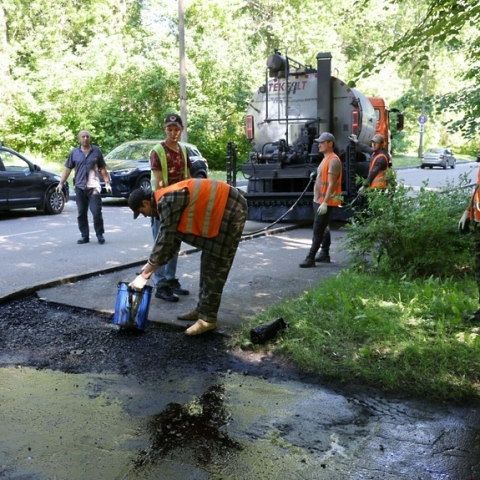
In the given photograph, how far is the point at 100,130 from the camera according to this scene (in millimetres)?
26031

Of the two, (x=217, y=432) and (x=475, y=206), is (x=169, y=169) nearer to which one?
(x=475, y=206)

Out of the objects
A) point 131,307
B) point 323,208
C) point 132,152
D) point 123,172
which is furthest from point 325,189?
point 132,152

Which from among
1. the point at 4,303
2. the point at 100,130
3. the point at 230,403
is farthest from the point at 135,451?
the point at 100,130

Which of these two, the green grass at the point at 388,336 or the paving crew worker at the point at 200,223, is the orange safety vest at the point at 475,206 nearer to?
the green grass at the point at 388,336

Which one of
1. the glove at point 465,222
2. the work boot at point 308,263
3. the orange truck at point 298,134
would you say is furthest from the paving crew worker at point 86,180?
the glove at point 465,222

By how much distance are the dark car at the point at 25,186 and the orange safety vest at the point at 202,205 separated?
925 cm

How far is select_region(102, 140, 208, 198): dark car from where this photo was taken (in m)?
15.5

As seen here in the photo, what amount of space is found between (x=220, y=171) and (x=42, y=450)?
956 inches

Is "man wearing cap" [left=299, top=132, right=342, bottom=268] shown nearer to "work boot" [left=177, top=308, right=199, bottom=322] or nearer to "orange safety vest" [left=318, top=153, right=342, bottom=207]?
"orange safety vest" [left=318, top=153, right=342, bottom=207]

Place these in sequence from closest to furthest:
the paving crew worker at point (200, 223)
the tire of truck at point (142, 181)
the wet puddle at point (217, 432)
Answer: the wet puddle at point (217, 432) → the paving crew worker at point (200, 223) → the tire of truck at point (142, 181)

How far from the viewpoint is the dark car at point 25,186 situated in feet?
43.2

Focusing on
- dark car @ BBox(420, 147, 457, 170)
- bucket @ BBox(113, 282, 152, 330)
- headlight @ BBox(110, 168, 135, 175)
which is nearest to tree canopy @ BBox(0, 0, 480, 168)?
headlight @ BBox(110, 168, 135, 175)

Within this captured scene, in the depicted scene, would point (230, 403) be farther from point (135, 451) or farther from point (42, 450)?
point (42, 450)

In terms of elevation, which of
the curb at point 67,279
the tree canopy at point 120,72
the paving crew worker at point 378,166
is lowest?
the curb at point 67,279
